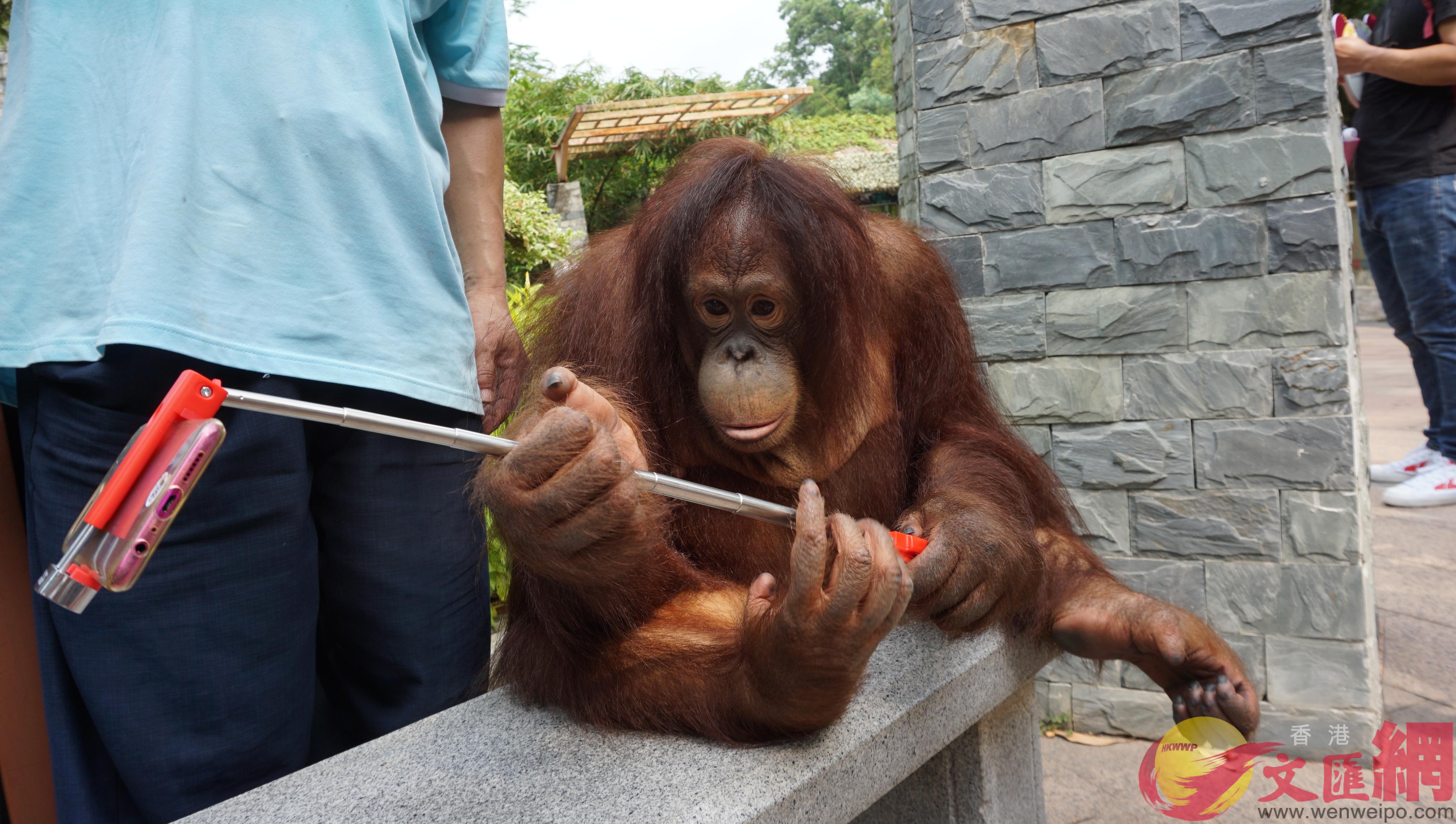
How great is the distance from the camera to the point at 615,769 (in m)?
1.13

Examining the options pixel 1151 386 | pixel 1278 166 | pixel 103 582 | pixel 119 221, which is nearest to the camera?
pixel 103 582

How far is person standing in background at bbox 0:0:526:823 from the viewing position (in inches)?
44.3

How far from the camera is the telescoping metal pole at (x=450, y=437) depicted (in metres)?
0.76

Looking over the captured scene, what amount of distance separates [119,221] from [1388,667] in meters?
3.87

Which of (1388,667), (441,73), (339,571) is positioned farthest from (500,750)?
(1388,667)

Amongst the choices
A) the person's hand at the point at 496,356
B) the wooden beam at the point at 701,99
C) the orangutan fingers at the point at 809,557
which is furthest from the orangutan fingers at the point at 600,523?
the wooden beam at the point at 701,99

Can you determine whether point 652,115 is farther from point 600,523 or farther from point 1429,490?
point 600,523

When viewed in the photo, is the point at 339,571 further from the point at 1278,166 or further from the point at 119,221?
the point at 1278,166

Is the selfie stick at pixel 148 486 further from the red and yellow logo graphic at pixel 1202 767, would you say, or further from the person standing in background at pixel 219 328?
the red and yellow logo graphic at pixel 1202 767

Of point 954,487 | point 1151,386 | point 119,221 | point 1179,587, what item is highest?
point 119,221

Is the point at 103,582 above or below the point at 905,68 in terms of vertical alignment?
below

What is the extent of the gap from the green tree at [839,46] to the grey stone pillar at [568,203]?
29.2m

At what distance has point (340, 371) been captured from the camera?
1.21 metres

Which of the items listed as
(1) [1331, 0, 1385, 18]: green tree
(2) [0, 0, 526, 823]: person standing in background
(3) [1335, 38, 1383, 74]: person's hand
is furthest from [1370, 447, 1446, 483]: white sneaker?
(1) [1331, 0, 1385, 18]: green tree
